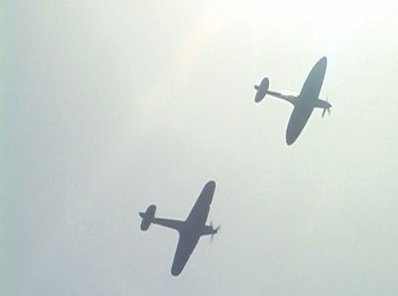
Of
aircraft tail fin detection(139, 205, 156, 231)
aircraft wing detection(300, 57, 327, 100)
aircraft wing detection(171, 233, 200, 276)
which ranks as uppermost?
aircraft wing detection(300, 57, 327, 100)

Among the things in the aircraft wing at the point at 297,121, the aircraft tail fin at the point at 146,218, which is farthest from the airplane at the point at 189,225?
the aircraft wing at the point at 297,121

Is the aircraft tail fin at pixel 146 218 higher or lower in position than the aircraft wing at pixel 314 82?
lower

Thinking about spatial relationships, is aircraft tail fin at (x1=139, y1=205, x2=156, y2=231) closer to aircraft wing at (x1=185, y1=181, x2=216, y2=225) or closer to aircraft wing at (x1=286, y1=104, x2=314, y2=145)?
aircraft wing at (x1=185, y1=181, x2=216, y2=225)

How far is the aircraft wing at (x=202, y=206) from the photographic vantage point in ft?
7.72

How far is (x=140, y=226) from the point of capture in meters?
2.34

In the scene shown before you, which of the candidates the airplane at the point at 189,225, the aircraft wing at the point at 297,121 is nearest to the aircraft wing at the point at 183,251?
the airplane at the point at 189,225

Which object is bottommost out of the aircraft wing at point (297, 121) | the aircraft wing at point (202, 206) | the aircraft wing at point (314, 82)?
the aircraft wing at point (202, 206)

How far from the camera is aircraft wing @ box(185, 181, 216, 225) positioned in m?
2.35

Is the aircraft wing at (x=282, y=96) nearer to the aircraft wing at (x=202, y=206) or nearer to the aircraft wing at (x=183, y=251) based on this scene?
the aircraft wing at (x=202, y=206)

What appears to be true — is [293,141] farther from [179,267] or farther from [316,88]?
[179,267]

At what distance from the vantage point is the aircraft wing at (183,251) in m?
2.36

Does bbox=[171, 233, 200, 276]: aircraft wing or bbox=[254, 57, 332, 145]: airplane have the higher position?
bbox=[254, 57, 332, 145]: airplane

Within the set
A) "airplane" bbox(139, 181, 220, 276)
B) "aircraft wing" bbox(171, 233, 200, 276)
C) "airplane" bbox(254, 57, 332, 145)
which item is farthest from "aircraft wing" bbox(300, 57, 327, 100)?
"aircraft wing" bbox(171, 233, 200, 276)

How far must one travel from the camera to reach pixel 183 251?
2.36m
